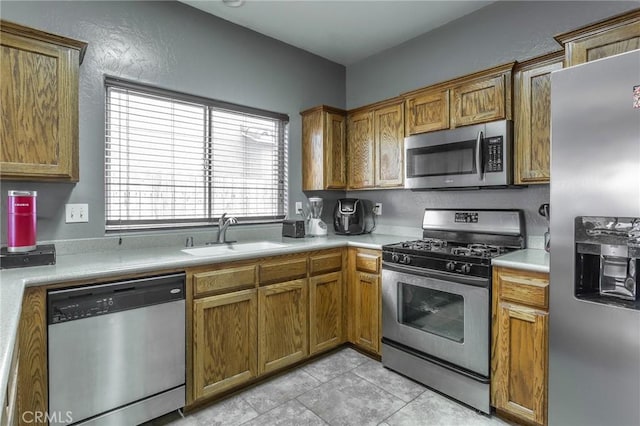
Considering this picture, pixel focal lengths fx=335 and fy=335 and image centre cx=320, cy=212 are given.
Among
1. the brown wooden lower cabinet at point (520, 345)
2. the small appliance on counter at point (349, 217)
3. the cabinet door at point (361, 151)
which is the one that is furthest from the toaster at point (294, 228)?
the brown wooden lower cabinet at point (520, 345)

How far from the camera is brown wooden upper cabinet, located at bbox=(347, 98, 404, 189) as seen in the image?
2.94 meters

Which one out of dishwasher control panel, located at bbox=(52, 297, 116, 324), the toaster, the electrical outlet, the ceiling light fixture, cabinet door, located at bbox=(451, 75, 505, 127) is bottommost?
dishwasher control panel, located at bbox=(52, 297, 116, 324)

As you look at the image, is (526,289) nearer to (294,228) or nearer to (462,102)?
(462,102)

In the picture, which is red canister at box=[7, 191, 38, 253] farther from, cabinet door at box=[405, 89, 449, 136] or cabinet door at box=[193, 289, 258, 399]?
cabinet door at box=[405, 89, 449, 136]

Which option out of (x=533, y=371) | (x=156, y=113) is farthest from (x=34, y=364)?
(x=533, y=371)

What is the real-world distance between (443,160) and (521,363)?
1447 mm

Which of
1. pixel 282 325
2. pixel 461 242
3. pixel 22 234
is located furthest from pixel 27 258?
pixel 461 242

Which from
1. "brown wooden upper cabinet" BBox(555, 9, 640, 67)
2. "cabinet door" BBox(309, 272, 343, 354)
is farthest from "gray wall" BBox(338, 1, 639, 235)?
"cabinet door" BBox(309, 272, 343, 354)

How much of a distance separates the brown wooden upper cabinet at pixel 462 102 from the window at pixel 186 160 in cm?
125

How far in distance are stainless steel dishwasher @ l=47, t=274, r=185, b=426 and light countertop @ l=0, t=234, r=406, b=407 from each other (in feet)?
0.25

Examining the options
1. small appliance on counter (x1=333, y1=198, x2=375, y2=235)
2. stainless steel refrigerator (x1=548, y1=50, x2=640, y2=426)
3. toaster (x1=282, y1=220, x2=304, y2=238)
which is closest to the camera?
stainless steel refrigerator (x1=548, y1=50, x2=640, y2=426)

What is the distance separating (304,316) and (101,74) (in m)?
2.19

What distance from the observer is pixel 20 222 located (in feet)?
5.73

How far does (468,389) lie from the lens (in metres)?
2.05
